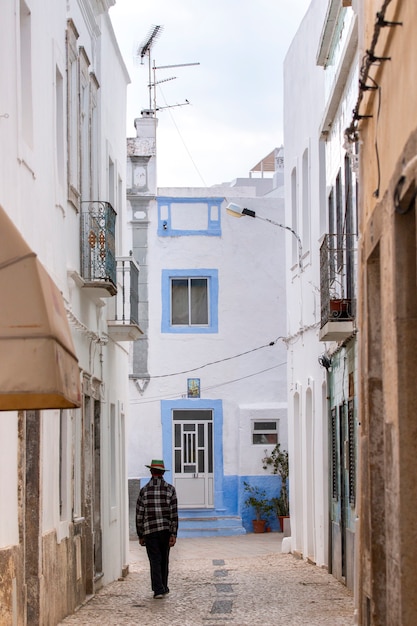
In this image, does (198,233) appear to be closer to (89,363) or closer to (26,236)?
(89,363)

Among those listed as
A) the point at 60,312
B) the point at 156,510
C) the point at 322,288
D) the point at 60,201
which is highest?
the point at 60,201

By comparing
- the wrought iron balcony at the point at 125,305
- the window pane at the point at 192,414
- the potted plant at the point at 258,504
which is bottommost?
the potted plant at the point at 258,504

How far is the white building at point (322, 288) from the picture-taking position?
16.7 m

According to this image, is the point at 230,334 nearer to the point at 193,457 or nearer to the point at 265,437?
the point at 265,437

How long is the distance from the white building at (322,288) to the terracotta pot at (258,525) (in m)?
7.13

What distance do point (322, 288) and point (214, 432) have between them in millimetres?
15818

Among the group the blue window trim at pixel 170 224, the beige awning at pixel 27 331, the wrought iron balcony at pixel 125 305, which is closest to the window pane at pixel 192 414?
the blue window trim at pixel 170 224

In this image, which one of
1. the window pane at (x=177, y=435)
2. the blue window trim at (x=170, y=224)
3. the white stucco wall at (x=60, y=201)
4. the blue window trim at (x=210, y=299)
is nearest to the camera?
the white stucco wall at (x=60, y=201)

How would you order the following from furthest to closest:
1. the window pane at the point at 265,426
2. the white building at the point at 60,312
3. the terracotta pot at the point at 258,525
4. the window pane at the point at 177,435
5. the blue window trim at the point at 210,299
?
the blue window trim at the point at 210,299 < the window pane at the point at 265,426 < the window pane at the point at 177,435 < the terracotta pot at the point at 258,525 < the white building at the point at 60,312

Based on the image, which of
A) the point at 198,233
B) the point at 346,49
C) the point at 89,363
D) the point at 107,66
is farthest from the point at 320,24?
the point at 198,233

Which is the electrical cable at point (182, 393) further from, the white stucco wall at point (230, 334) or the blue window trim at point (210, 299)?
the blue window trim at point (210, 299)

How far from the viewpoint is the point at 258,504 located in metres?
31.9

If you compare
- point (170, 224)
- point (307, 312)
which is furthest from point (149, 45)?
point (307, 312)

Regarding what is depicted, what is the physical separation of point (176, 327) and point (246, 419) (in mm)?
2873
